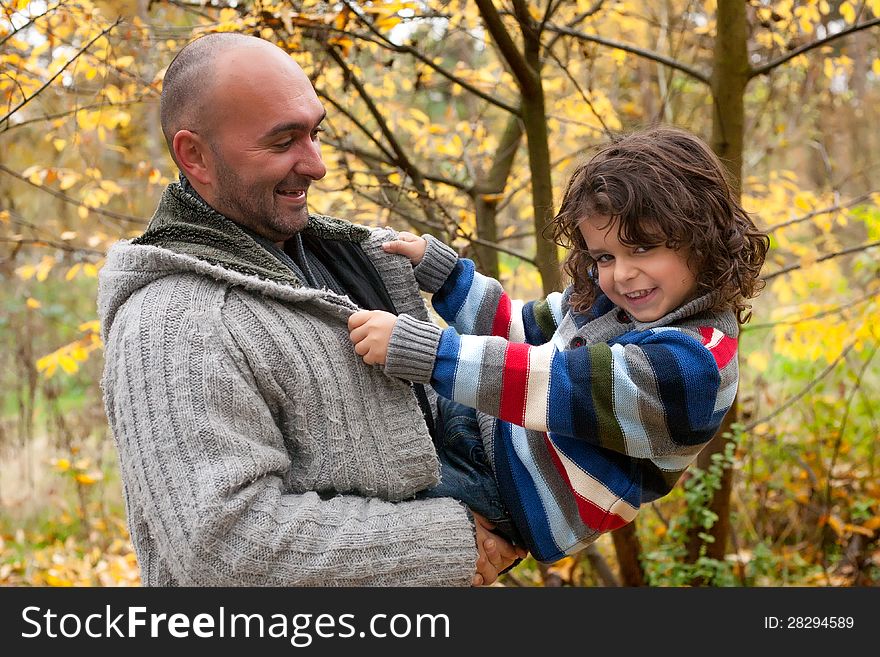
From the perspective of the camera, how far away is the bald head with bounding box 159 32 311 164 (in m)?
2.00

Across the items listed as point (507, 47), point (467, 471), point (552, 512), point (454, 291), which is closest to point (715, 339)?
point (552, 512)

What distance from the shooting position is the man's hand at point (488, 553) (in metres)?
2.08

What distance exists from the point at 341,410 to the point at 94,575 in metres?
4.02

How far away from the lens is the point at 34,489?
646 cm

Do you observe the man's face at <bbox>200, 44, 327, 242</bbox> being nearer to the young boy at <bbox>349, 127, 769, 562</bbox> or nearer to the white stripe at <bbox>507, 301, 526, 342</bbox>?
the young boy at <bbox>349, 127, 769, 562</bbox>

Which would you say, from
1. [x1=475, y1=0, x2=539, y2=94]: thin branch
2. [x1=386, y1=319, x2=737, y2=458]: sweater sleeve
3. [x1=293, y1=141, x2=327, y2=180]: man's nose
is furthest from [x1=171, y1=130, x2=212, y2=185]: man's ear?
[x1=475, y1=0, x2=539, y2=94]: thin branch

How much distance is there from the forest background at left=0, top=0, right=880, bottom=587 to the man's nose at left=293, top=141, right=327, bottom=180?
112 cm

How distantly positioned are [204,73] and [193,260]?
1.46 feet

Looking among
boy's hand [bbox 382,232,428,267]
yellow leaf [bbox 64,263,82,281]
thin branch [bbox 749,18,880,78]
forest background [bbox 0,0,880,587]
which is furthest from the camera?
yellow leaf [bbox 64,263,82,281]

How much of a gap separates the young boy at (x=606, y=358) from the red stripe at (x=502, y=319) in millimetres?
191

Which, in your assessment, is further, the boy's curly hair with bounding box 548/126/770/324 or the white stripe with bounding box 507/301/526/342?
the white stripe with bounding box 507/301/526/342

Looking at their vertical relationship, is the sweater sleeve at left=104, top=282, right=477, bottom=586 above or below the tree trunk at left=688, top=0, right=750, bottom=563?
below

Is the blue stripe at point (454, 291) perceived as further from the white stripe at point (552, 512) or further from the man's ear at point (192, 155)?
the man's ear at point (192, 155)
